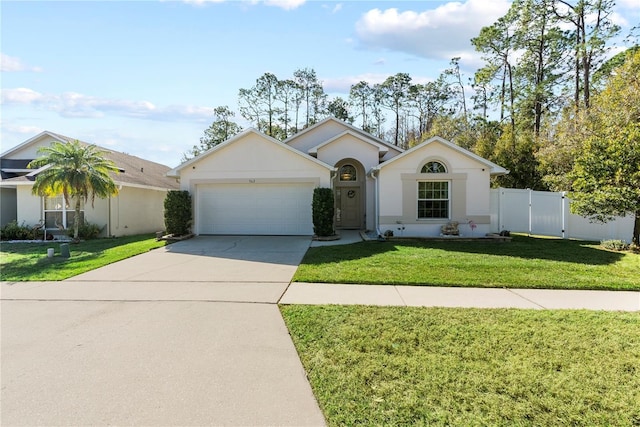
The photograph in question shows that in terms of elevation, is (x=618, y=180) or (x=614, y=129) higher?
(x=614, y=129)

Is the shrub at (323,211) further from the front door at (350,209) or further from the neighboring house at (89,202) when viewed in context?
the neighboring house at (89,202)

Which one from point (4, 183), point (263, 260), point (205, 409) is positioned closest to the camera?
point (205, 409)

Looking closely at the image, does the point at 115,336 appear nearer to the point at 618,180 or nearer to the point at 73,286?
the point at 73,286

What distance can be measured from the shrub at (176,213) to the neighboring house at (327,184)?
907 millimetres

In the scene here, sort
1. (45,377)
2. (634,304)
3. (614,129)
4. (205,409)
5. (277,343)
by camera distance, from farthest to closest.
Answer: (614,129)
(634,304)
(277,343)
(45,377)
(205,409)

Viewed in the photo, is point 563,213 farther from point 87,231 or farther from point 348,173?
point 87,231

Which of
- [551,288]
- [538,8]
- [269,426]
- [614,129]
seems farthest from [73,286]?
[538,8]

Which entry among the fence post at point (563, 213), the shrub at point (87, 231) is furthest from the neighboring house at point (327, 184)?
the shrub at point (87, 231)

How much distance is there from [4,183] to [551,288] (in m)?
20.9

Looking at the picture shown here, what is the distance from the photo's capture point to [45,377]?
3771mm

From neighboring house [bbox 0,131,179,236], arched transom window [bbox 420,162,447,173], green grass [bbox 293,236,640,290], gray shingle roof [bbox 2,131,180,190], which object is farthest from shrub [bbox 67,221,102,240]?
arched transom window [bbox 420,162,447,173]

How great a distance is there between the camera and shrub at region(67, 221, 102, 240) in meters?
15.7

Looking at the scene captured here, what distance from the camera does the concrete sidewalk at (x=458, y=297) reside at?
Result: 20.3ft

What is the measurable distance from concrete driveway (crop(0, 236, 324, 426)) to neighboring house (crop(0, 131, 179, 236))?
977cm
